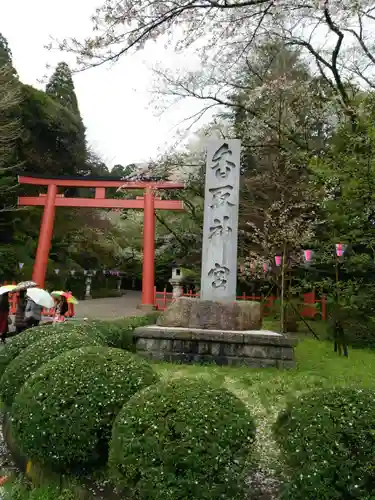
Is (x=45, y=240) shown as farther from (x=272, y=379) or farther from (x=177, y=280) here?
(x=272, y=379)

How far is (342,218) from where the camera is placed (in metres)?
8.70

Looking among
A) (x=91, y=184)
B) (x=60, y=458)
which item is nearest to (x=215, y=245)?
(x=60, y=458)

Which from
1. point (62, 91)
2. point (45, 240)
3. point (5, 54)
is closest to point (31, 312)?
point (45, 240)

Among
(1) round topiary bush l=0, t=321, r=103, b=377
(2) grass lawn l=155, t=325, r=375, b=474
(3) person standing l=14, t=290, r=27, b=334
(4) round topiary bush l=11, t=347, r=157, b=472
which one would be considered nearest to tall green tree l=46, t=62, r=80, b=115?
(3) person standing l=14, t=290, r=27, b=334

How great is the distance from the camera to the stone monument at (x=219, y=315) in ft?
19.3

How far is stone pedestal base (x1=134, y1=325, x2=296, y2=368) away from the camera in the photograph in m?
5.83

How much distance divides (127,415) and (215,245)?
17.4 ft

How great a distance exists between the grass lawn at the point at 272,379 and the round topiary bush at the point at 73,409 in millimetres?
763

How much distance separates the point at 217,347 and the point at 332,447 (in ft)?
14.0

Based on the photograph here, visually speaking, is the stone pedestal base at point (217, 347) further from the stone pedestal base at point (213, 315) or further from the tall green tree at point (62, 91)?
the tall green tree at point (62, 91)

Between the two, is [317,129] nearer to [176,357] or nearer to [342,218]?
[342,218]

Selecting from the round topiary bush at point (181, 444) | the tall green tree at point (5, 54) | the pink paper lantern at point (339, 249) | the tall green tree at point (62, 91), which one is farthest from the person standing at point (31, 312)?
the tall green tree at point (62, 91)

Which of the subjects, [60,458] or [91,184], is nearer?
[60,458]

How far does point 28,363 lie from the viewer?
314 cm
